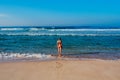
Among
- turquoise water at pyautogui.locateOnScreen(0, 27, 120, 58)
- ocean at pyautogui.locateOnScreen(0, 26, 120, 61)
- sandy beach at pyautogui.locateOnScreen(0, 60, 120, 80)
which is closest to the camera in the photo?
sandy beach at pyautogui.locateOnScreen(0, 60, 120, 80)

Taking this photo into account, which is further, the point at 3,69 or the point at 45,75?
the point at 3,69

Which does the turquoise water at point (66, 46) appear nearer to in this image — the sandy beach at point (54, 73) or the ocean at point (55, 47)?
the ocean at point (55, 47)

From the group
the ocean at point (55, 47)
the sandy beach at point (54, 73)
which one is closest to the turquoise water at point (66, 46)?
the ocean at point (55, 47)

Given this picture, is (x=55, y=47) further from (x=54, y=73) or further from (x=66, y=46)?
(x=54, y=73)

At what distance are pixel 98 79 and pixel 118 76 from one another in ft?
2.73

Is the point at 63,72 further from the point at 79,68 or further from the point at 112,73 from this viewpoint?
the point at 112,73

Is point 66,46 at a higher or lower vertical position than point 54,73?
lower

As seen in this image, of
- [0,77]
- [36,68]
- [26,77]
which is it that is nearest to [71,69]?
[36,68]

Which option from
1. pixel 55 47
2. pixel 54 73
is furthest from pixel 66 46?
pixel 54 73

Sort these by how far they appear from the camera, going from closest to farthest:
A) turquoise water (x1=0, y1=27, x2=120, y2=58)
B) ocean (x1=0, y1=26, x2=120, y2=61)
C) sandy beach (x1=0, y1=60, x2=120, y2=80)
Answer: sandy beach (x1=0, y1=60, x2=120, y2=80) → ocean (x1=0, y1=26, x2=120, y2=61) → turquoise water (x1=0, y1=27, x2=120, y2=58)

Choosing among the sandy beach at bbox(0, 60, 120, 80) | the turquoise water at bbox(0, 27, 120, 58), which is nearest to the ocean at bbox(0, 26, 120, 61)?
the turquoise water at bbox(0, 27, 120, 58)

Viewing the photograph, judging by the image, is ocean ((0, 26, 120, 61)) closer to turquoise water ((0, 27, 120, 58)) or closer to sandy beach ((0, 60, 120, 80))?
turquoise water ((0, 27, 120, 58))

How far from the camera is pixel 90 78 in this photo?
27.0ft

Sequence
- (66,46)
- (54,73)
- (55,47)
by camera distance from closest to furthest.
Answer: (54,73) → (55,47) → (66,46)
